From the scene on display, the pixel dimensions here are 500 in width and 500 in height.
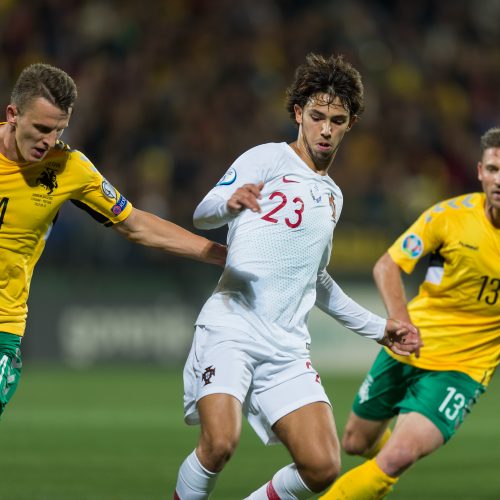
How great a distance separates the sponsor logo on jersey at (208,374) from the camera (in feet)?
18.2

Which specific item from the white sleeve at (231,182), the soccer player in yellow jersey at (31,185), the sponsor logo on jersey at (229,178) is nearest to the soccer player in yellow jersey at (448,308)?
the white sleeve at (231,182)

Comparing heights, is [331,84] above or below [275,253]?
above

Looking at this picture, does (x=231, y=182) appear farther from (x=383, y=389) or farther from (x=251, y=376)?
(x=383, y=389)

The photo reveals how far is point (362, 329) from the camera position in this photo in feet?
A: 20.0

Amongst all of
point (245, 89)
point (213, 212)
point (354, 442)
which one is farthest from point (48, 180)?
point (245, 89)

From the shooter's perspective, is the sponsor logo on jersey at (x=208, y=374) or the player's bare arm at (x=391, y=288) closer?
the sponsor logo on jersey at (x=208, y=374)

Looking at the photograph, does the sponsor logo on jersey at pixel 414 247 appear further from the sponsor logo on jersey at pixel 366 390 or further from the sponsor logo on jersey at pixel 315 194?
the sponsor logo on jersey at pixel 315 194

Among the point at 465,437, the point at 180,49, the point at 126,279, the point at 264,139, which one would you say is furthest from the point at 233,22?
the point at 465,437

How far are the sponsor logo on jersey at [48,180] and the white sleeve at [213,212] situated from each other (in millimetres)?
695

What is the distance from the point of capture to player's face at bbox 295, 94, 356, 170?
5.80 meters

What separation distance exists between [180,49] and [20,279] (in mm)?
12372

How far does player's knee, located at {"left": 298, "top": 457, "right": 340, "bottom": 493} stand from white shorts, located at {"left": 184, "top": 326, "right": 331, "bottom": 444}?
280 millimetres

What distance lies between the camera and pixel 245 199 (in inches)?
203

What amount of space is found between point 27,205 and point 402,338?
203 centimetres
